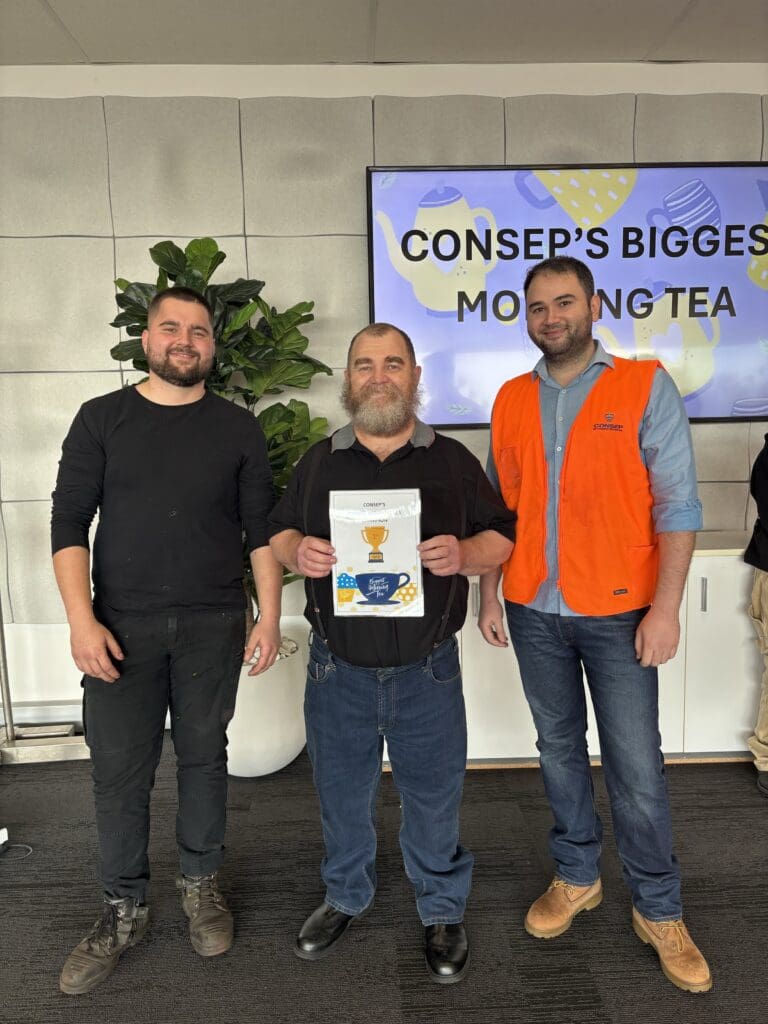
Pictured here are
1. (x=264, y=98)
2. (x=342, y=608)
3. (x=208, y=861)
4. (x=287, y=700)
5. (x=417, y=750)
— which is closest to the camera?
(x=342, y=608)

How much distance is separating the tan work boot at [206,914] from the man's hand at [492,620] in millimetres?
996

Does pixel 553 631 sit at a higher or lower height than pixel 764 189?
lower

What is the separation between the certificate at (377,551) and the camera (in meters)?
1.56

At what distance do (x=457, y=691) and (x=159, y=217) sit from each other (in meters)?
2.36

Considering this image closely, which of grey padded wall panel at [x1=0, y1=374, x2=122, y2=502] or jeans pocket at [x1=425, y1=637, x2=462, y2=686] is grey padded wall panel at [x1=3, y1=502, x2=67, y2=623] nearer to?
grey padded wall panel at [x1=0, y1=374, x2=122, y2=502]

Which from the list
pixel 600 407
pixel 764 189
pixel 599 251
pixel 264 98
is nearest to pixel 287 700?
pixel 600 407

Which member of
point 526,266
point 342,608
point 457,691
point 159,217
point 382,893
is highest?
point 159,217

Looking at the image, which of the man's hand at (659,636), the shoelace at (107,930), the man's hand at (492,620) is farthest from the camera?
the man's hand at (492,620)

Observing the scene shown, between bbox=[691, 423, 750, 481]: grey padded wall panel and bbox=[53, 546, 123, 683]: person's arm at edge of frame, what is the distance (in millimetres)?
2535

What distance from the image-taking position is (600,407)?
1.71 meters

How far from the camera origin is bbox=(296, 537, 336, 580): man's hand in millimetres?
1590

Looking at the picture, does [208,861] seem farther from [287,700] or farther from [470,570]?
[470,570]

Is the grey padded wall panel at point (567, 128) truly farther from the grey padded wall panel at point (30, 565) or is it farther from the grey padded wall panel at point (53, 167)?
the grey padded wall panel at point (30, 565)

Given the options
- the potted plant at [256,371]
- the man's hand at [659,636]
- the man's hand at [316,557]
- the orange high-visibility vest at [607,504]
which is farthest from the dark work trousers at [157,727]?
the man's hand at [659,636]
